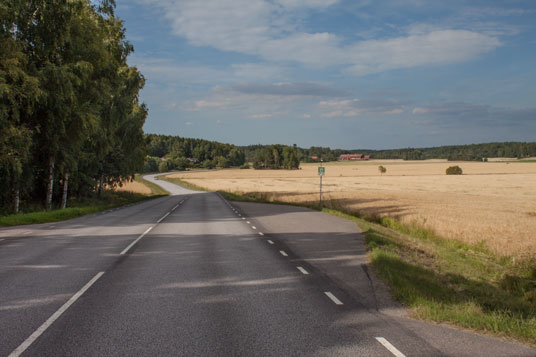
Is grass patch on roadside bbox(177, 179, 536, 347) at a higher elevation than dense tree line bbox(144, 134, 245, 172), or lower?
lower

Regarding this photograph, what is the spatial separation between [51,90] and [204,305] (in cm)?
1727

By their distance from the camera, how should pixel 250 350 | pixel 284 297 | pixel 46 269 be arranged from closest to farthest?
pixel 250 350 < pixel 284 297 < pixel 46 269

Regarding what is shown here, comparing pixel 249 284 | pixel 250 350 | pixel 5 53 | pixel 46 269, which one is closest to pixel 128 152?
pixel 5 53

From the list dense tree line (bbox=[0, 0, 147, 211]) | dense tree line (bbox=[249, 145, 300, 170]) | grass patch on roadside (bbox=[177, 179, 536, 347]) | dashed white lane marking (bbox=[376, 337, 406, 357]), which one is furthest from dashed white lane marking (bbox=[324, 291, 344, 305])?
dense tree line (bbox=[249, 145, 300, 170])

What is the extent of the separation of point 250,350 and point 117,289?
3383 mm

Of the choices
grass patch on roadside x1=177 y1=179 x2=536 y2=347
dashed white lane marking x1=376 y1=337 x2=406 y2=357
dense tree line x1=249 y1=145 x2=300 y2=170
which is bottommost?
grass patch on roadside x1=177 y1=179 x2=536 y2=347

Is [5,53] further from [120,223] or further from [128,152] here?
[128,152]

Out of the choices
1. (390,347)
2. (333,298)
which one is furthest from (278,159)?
(390,347)

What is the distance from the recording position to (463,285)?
818cm

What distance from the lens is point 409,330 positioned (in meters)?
5.03

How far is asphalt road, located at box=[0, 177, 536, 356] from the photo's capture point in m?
4.47

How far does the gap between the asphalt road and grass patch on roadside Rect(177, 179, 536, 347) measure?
0.35m

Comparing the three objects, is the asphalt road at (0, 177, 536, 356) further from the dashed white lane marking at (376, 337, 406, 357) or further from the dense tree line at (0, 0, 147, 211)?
the dense tree line at (0, 0, 147, 211)

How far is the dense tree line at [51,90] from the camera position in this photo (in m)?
16.8
